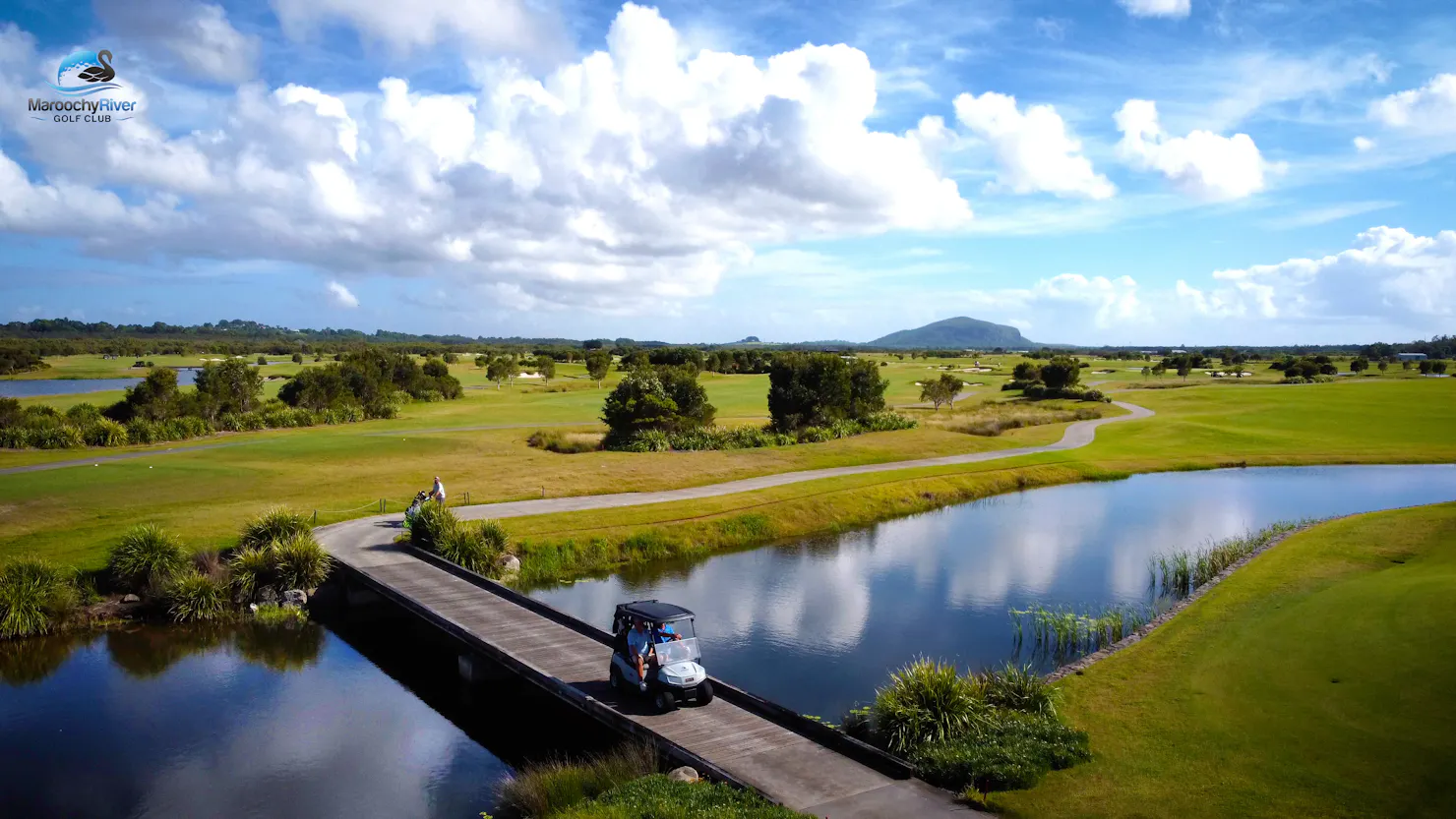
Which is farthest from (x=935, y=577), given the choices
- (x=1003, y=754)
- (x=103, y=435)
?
(x=103, y=435)

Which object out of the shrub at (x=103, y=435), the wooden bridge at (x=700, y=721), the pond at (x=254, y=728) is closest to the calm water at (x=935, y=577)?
the wooden bridge at (x=700, y=721)

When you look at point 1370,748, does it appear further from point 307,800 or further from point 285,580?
point 285,580

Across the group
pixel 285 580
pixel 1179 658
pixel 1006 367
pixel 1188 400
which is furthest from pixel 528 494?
pixel 1006 367

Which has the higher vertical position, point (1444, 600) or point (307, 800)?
point (1444, 600)

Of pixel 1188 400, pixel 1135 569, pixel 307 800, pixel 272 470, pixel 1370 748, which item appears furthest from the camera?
pixel 1188 400

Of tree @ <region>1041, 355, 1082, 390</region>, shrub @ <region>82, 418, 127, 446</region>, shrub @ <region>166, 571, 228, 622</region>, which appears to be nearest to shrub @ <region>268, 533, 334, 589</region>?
shrub @ <region>166, 571, 228, 622</region>
